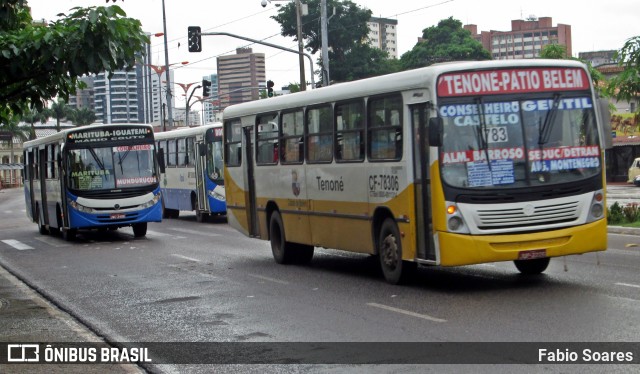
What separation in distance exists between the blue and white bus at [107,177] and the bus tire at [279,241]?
10012mm

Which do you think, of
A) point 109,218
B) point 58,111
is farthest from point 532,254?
point 58,111

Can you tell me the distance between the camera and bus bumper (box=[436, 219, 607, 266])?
42.9 ft

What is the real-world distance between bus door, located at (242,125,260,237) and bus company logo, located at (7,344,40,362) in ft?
30.1

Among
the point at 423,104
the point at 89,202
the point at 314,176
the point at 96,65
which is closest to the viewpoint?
the point at 96,65

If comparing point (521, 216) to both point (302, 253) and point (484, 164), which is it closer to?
point (484, 164)

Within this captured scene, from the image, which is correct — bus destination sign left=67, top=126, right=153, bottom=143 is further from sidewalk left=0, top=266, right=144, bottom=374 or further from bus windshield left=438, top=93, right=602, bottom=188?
bus windshield left=438, top=93, right=602, bottom=188

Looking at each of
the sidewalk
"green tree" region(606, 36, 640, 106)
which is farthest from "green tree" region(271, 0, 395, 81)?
the sidewalk

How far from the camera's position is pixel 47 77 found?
14117 millimetres

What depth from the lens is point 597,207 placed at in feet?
44.6

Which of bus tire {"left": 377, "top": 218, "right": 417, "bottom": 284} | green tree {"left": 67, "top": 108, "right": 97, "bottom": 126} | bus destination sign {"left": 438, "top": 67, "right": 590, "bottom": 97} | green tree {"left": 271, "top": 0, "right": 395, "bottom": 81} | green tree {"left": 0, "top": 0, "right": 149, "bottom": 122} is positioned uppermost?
green tree {"left": 271, "top": 0, "right": 395, "bottom": 81}

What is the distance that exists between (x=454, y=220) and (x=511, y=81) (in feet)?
6.25

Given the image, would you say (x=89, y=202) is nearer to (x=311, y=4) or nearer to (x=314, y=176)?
(x=314, y=176)

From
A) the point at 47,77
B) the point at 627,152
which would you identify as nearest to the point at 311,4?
the point at 627,152

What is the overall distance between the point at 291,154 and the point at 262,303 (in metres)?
4.81
